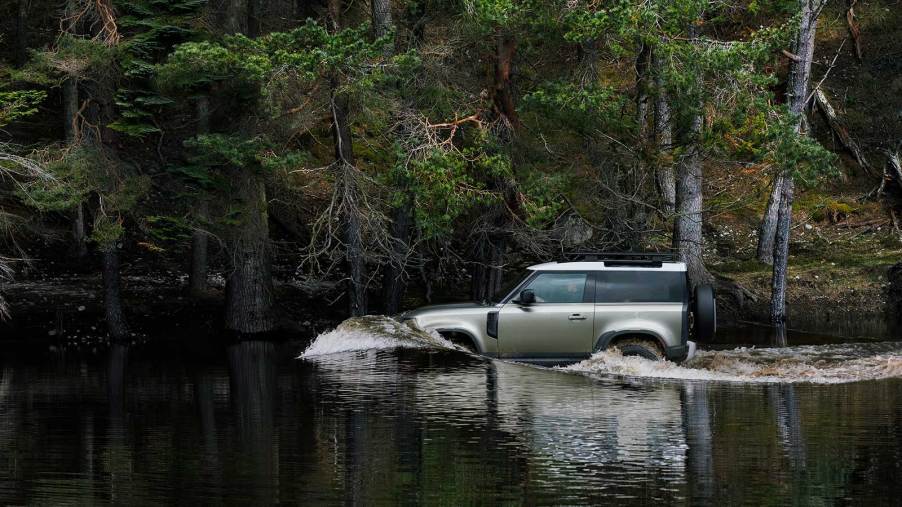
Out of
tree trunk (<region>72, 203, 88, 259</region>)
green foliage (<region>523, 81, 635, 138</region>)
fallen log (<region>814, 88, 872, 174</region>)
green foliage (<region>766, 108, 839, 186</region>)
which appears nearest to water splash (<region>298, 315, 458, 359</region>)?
green foliage (<region>523, 81, 635, 138</region>)

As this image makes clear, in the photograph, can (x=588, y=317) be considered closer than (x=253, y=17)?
Yes

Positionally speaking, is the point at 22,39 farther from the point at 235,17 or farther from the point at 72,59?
the point at 235,17

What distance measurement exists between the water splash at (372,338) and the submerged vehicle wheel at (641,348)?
92.7 inches

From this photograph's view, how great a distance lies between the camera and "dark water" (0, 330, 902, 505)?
1002 cm

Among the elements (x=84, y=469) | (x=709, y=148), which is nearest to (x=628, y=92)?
(x=709, y=148)

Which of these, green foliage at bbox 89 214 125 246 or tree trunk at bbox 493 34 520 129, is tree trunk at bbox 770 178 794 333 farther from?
green foliage at bbox 89 214 125 246

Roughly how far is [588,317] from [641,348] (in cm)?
85

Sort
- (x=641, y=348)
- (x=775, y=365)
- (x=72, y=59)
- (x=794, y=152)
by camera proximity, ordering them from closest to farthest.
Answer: (x=641, y=348) < (x=775, y=365) < (x=794, y=152) < (x=72, y=59)

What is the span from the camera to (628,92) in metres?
25.7

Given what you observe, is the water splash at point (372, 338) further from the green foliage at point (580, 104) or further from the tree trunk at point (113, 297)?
the tree trunk at point (113, 297)

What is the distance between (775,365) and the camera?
1916 centimetres

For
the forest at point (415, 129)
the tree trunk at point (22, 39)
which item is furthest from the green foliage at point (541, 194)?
the tree trunk at point (22, 39)

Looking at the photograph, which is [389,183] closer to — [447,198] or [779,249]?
[447,198]

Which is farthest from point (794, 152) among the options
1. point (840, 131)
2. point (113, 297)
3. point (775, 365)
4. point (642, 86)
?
point (840, 131)
